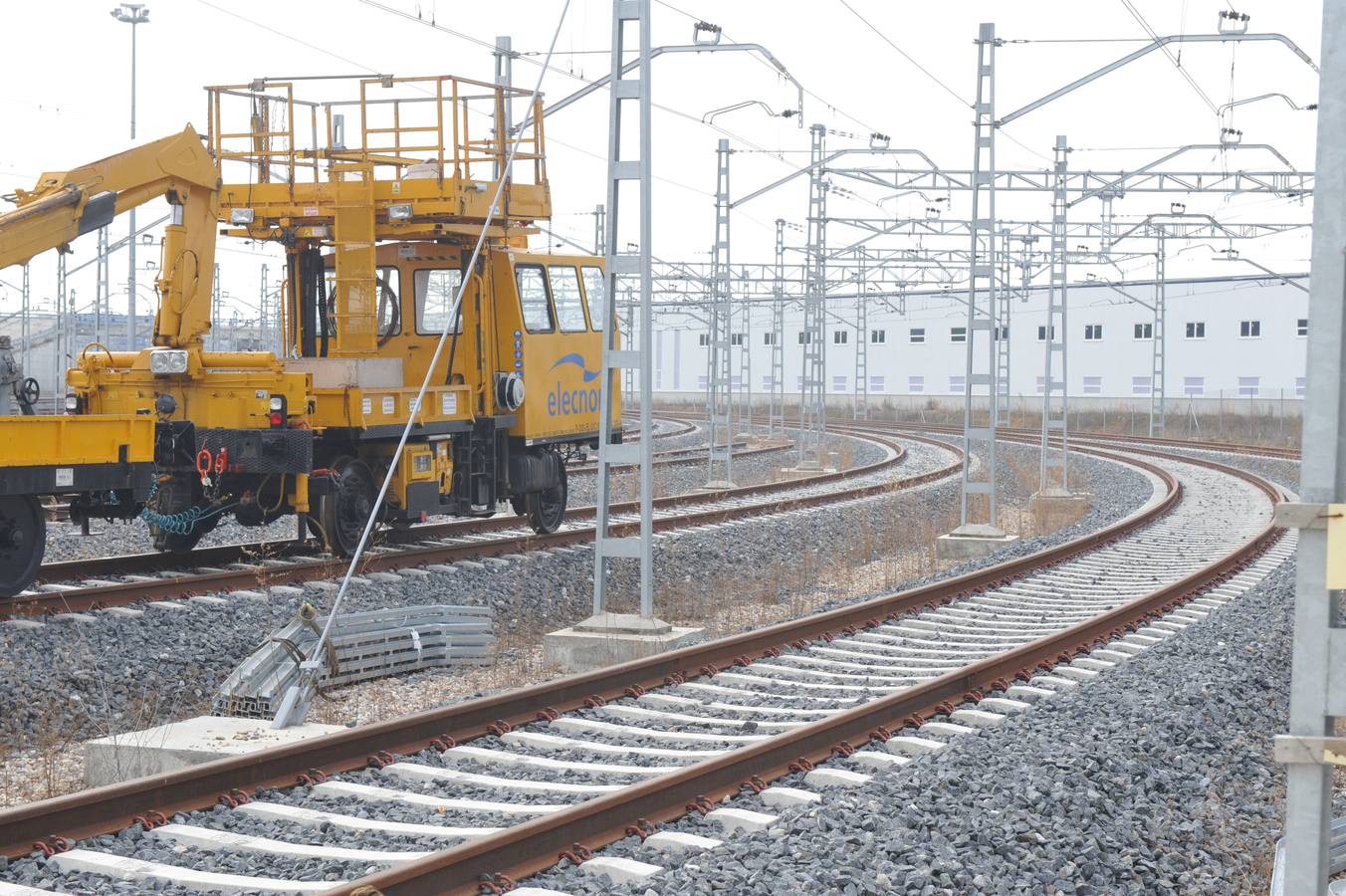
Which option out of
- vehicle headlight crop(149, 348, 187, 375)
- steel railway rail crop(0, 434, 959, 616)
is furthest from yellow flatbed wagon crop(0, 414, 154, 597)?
vehicle headlight crop(149, 348, 187, 375)

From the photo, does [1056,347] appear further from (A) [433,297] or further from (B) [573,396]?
(A) [433,297]

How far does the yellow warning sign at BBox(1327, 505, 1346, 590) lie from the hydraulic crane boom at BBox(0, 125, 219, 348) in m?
11.5

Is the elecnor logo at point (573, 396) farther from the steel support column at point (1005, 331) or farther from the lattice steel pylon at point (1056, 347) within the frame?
the lattice steel pylon at point (1056, 347)

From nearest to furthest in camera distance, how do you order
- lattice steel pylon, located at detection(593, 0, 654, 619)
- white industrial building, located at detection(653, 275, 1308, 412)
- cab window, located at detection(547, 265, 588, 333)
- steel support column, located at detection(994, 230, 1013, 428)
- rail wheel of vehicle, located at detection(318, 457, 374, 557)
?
lattice steel pylon, located at detection(593, 0, 654, 619)
rail wheel of vehicle, located at detection(318, 457, 374, 557)
cab window, located at detection(547, 265, 588, 333)
steel support column, located at detection(994, 230, 1013, 428)
white industrial building, located at detection(653, 275, 1308, 412)

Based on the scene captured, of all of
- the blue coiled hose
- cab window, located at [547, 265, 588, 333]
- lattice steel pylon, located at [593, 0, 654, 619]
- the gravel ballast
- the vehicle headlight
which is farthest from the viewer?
cab window, located at [547, 265, 588, 333]

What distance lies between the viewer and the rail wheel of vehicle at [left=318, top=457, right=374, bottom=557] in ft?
50.5

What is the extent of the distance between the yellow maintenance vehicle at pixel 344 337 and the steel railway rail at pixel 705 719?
186 inches

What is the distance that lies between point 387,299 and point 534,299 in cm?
167

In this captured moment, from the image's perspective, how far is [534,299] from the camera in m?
17.6

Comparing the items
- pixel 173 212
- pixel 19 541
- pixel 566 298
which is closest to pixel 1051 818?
pixel 19 541

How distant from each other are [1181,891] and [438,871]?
3.03 meters

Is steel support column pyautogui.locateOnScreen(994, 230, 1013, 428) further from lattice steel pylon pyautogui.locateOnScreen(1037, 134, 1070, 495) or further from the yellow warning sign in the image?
the yellow warning sign

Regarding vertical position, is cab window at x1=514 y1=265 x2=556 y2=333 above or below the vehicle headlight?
above

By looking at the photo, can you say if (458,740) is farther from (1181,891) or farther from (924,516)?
(924,516)
